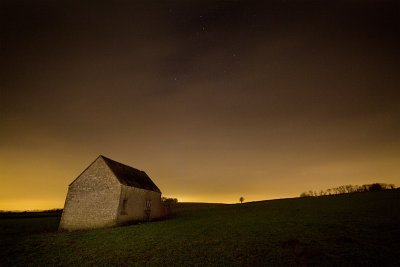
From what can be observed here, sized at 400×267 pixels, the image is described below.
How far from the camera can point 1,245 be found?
1919 cm

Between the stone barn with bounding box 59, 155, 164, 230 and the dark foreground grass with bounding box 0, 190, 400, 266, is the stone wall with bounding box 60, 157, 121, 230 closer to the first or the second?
the stone barn with bounding box 59, 155, 164, 230

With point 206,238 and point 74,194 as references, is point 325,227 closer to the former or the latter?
point 206,238

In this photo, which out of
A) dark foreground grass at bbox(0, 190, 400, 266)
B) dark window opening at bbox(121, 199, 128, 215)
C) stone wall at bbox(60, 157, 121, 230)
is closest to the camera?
dark foreground grass at bbox(0, 190, 400, 266)

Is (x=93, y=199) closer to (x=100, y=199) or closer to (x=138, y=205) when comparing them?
(x=100, y=199)

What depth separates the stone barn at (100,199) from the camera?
29.5 m

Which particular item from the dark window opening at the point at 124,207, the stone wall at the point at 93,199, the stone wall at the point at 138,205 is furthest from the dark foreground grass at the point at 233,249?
the stone wall at the point at 138,205

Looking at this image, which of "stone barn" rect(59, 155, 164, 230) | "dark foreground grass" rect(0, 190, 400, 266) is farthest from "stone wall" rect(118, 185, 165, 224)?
"dark foreground grass" rect(0, 190, 400, 266)

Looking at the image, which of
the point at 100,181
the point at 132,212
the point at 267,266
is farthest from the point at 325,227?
the point at 100,181

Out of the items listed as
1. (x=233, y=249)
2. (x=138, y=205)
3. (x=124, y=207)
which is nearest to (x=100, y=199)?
(x=124, y=207)

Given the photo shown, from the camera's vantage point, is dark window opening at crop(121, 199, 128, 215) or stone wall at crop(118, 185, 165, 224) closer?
dark window opening at crop(121, 199, 128, 215)

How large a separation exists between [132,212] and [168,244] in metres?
17.5

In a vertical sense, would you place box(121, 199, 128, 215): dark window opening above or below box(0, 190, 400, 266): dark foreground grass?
above

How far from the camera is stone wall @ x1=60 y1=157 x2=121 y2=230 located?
96.6ft

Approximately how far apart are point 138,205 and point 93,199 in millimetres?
6791
